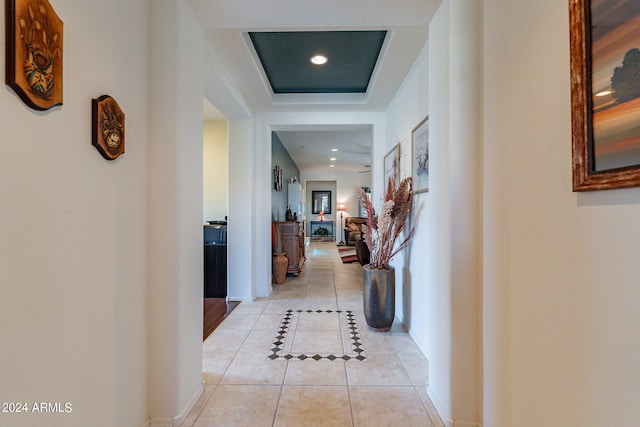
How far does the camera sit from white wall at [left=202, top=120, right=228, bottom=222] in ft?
17.3

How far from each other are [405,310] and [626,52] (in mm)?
2846

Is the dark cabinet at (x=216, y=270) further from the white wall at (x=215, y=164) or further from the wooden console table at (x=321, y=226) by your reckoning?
the wooden console table at (x=321, y=226)

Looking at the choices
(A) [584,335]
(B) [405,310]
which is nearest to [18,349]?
(A) [584,335]

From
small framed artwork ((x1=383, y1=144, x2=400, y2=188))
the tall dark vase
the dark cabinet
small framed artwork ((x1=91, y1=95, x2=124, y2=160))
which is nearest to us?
small framed artwork ((x1=91, y1=95, x2=124, y2=160))

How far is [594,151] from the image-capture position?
91 centimetres

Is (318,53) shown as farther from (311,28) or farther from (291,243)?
(291,243)

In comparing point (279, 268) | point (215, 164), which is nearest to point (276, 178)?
point (215, 164)

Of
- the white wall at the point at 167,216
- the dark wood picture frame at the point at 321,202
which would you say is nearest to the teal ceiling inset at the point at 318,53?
the white wall at the point at 167,216

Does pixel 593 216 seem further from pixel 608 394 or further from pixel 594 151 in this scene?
pixel 608 394

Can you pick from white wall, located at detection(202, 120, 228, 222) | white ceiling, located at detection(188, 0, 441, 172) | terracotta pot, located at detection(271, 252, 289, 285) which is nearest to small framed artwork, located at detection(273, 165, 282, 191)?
white wall, located at detection(202, 120, 228, 222)

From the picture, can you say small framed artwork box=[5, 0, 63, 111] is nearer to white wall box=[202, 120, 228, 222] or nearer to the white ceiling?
the white ceiling

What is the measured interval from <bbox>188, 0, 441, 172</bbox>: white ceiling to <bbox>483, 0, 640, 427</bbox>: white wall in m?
0.70

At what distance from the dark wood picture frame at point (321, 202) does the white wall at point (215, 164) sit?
808 centimetres

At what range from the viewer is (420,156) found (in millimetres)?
2605
